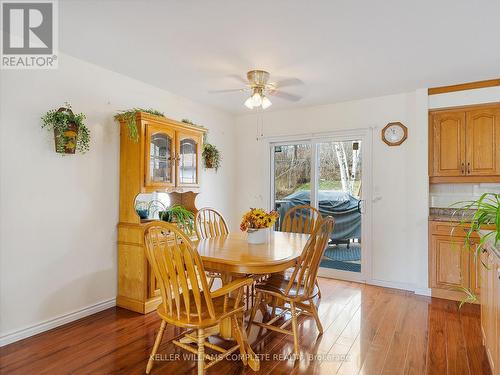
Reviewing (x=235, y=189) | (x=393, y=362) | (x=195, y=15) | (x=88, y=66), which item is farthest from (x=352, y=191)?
(x=88, y=66)

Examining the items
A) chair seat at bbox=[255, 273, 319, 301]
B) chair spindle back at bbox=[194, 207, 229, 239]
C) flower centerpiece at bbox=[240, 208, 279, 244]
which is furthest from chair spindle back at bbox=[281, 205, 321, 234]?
flower centerpiece at bbox=[240, 208, 279, 244]

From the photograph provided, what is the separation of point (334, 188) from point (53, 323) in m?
3.65

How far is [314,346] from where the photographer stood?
2.44 m

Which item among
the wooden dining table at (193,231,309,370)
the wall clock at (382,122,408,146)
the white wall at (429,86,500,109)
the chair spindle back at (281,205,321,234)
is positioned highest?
the white wall at (429,86,500,109)

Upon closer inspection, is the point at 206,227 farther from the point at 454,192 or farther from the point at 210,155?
the point at 454,192

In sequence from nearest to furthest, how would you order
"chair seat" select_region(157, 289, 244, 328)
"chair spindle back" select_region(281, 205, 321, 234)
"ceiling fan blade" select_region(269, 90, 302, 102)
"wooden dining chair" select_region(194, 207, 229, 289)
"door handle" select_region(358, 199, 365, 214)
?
"chair seat" select_region(157, 289, 244, 328) < "wooden dining chair" select_region(194, 207, 229, 289) < "chair spindle back" select_region(281, 205, 321, 234) < "ceiling fan blade" select_region(269, 90, 302, 102) < "door handle" select_region(358, 199, 365, 214)

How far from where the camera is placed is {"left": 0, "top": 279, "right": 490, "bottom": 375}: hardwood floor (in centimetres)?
215

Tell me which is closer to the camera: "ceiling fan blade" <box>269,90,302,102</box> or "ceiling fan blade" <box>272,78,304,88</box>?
"ceiling fan blade" <box>272,78,304,88</box>

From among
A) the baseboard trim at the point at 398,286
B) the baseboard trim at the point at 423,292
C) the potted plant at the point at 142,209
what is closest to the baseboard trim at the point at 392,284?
the baseboard trim at the point at 398,286

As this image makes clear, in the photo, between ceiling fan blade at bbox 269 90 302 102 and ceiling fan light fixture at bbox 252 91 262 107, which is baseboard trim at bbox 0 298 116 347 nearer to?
ceiling fan light fixture at bbox 252 91 262 107

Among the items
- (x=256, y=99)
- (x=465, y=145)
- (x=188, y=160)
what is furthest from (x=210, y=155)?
(x=465, y=145)

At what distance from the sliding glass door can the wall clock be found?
1.03 ft

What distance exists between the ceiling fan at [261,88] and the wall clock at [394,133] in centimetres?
122

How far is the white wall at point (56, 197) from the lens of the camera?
2.48 m
